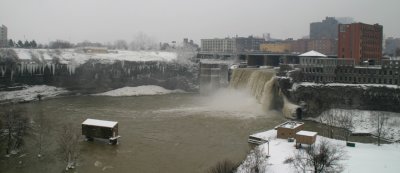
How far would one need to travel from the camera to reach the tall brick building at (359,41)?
65250mm

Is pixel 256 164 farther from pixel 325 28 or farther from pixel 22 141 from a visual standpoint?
pixel 325 28

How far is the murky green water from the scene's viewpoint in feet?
105

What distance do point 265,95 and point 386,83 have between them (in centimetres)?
1584

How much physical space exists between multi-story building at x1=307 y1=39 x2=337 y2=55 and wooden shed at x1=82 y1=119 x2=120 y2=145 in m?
102

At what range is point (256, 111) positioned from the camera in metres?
56.6

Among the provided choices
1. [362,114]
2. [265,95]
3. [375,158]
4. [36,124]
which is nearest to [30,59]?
[36,124]

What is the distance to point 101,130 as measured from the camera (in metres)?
39.0

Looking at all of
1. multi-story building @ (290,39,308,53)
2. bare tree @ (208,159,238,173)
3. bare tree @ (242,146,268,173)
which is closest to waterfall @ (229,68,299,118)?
bare tree @ (242,146,268,173)

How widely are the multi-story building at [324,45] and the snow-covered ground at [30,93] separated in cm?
8332

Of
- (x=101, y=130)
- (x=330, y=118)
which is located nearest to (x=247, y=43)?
(x=330, y=118)

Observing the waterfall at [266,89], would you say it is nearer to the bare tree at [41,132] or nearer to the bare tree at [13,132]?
the bare tree at [41,132]

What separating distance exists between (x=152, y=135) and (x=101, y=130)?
552 cm

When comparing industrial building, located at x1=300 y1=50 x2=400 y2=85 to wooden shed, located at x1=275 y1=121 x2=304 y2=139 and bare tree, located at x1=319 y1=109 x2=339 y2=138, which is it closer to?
bare tree, located at x1=319 y1=109 x2=339 y2=138

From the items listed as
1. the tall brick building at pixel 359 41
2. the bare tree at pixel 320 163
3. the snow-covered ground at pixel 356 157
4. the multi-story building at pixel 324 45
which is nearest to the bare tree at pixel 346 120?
the snow-covered ground at pixel 356 157
